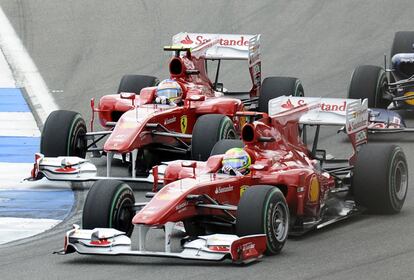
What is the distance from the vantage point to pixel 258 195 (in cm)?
1675

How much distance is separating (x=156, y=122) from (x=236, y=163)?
470cm

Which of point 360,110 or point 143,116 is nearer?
point 360,110

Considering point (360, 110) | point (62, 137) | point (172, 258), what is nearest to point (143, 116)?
point (62, 137)

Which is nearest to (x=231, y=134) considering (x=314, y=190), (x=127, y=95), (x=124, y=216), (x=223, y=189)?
(x=127, y=95)

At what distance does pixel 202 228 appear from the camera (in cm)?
1769

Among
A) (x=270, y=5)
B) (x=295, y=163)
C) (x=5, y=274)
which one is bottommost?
(x=5, y=274)

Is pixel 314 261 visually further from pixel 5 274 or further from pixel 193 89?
pixel 193 89

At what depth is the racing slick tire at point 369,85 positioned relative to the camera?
2614 cm

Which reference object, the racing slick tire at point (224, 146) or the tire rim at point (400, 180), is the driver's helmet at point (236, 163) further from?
the tire rim at point (400, 180)

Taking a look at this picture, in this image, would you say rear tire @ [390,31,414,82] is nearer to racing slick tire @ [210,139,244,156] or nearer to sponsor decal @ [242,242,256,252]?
racing slick tire @ [210,139,244,156]

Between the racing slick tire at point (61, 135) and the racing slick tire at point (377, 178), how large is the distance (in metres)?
5.49

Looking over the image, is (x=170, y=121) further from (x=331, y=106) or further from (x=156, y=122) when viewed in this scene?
(x=331, y=106)

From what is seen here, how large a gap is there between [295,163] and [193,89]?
5.91 metres

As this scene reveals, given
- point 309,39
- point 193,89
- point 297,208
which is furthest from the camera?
point 309,39
